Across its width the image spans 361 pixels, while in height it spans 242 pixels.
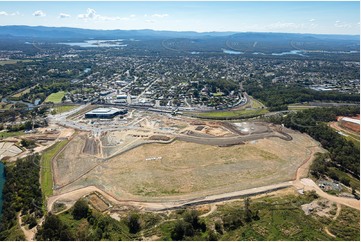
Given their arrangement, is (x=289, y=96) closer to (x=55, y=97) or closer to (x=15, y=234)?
(x=55, y=97)

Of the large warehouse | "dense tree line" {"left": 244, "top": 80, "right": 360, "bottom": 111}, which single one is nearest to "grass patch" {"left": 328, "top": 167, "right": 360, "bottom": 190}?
"dense tree line" {"left": 244, "top": 80, "right": 360, "bottom": 111}

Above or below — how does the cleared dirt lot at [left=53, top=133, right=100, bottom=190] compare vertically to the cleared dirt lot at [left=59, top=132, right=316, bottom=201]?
below

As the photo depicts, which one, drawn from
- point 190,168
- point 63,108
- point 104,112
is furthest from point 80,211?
point 63,108

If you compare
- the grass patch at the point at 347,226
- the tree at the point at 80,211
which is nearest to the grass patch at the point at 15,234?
the tree at the point at 80,211

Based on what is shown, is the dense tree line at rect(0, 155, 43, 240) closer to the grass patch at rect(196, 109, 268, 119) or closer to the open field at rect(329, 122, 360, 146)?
the grass patch at rect(196, 109, 268, 119)

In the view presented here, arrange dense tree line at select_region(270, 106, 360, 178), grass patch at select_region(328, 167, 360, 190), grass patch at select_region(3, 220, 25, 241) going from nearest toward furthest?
1. grass patch at select_region(3, 220, 25, 241)
2. grass patch at select_region(328, 167, 360, 190)
3. dense tree line at select_region(270, 106, 360, 178)

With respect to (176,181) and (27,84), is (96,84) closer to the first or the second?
(27,84)

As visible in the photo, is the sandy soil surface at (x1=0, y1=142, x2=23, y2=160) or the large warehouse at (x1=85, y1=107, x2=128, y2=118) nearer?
the sandy soil surface at (x1=0, y1=142, x2=23, y2=160)
